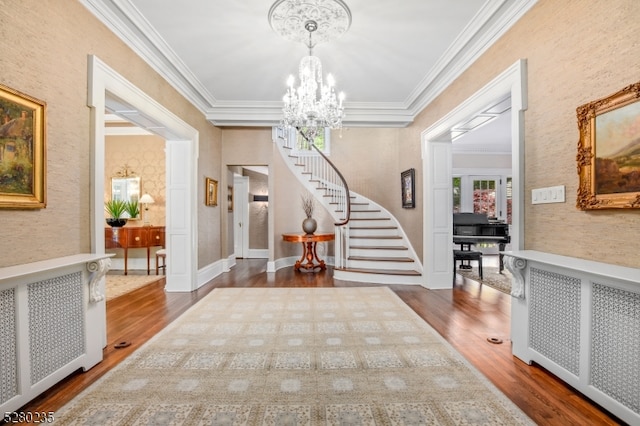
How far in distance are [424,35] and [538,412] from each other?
328 cm

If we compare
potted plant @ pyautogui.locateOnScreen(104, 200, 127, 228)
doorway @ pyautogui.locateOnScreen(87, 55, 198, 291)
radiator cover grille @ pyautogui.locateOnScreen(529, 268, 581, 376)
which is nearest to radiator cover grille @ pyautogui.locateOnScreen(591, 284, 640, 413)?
radiator cover grille @ pyautogui.locateOnScreen(529, 268, 581, 376)

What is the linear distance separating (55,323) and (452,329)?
324cm

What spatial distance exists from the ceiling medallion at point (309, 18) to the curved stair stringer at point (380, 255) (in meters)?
3.52

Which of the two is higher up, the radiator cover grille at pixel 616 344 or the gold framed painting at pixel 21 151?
the gold framed painting at pixel 21 151

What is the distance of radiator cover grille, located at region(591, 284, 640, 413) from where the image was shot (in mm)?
1587

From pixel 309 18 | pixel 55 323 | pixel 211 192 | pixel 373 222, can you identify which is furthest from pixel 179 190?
pixel 373 222

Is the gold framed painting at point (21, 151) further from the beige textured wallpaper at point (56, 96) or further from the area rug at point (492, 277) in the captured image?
the area rug at point (492, 277)

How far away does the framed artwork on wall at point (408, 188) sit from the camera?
5.21 m

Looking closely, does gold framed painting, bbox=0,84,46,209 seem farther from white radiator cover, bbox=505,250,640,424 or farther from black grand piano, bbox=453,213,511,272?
black grand piano, bbox=453,213,511,272

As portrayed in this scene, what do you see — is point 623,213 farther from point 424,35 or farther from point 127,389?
point 127,389

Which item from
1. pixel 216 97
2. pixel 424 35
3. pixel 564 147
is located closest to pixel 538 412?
pixel 564 147

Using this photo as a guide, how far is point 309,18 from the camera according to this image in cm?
284

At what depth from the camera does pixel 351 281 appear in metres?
5.09

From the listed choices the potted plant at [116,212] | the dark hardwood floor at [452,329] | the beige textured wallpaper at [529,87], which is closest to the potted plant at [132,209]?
the potted plant at [116,212]
